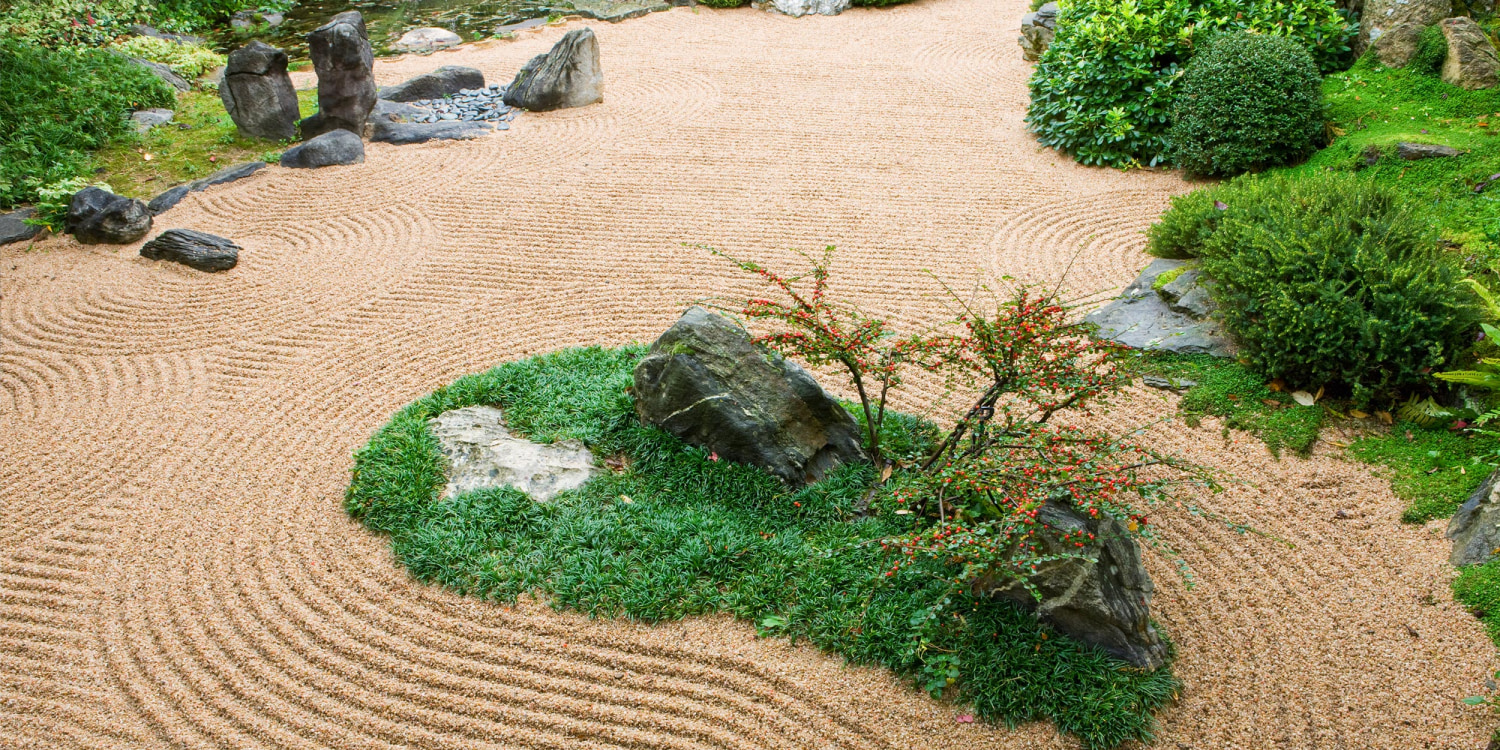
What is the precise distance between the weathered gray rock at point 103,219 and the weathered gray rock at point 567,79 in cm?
506

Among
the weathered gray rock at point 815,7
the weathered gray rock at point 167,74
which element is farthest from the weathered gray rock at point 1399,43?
the weathered gray rock at point 167,74

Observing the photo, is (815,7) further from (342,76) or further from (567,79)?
(342,76)

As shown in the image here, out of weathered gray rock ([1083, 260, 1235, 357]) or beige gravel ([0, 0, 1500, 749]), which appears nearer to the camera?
beige gravel ([0, 0, 1500, 749])

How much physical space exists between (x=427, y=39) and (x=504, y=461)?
13.2 m

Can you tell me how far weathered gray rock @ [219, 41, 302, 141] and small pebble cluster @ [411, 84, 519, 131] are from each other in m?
1.59

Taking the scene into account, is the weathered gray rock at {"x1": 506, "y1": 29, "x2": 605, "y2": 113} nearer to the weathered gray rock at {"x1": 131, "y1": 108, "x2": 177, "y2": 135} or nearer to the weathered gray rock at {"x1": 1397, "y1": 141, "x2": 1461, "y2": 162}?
the weathered gray rock at {"x1": 131, "y1": 108, "x2": 177, "y2": 135}

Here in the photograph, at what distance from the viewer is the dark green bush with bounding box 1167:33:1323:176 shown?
9.16m

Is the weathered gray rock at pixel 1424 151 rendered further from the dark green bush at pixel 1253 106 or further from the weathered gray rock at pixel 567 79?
the weathered gray rock at pixel 567 79

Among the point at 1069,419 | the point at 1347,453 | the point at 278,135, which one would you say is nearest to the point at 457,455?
the point at 1069,419

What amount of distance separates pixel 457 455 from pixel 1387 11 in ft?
35.6

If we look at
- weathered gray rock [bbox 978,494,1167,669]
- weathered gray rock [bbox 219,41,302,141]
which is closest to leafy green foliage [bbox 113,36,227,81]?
weathered gray rock [bbox 219,41,302,141]

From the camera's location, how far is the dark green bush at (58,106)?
10.2 metres

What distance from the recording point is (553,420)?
6.11 metres

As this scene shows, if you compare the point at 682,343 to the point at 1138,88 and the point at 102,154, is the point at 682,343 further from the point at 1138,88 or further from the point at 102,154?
the point at 102,154
